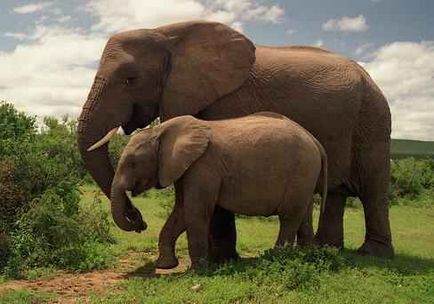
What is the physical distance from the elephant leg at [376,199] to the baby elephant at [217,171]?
7.05 ft

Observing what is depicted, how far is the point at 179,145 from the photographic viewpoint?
7719mm

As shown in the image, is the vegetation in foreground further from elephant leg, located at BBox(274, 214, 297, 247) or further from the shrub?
→ elephant leg, located at BBox(274, 214, 297, 247)

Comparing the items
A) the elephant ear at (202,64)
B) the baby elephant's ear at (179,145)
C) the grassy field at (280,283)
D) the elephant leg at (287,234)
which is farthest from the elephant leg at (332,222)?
the baby elephant's ear at (179,145)

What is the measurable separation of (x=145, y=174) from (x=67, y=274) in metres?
2.00

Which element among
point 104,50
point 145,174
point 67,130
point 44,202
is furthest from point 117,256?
point 67,130

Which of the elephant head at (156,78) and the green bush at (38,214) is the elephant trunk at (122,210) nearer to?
the elephant head at (156,78)

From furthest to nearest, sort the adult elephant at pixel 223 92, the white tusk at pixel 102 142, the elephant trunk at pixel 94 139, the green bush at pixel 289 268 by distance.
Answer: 1. the adult elephant at pixel 223 92
2. the elephant trunk at pixel 94 139
3. the white tusk at pixel 102 142
4. the green bush at pixel 289 268

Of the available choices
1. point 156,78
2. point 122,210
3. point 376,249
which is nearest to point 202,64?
point 156,78

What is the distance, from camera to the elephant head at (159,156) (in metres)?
7.68

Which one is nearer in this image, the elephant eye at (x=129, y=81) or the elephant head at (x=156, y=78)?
the elephant head at (x=156, y=78)

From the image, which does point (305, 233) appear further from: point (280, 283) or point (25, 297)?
point (25, 297)

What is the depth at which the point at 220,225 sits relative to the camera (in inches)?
361

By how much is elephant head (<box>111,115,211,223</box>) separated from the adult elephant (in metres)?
0.52

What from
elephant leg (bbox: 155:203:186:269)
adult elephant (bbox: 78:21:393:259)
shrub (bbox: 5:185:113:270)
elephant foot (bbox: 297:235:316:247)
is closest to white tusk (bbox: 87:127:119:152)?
adult elephant (bbox: 78:21:393:259)
